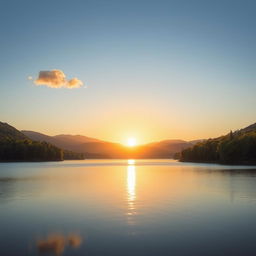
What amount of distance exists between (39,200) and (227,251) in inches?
1221

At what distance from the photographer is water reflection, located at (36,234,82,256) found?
67.5 ft

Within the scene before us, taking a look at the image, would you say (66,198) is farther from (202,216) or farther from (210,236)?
(210,236)

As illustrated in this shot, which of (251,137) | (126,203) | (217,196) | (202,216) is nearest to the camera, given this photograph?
(202,216)

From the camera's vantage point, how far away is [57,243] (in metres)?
22.4

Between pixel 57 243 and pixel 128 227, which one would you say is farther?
pixel 128 227

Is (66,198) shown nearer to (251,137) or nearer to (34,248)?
(34,248)

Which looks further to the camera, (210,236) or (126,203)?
(126,203)

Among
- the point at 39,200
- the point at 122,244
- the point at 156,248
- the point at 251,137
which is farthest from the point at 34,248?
the point at 251,137

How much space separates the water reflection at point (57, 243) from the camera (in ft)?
67.5

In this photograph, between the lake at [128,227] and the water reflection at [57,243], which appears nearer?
the water reflection at [57,243]

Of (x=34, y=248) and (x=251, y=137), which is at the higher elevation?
(x=251, y=137)

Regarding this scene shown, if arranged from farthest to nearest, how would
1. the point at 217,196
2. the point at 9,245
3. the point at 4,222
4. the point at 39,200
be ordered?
the point at 217,196 < the point at 39,200 < the point at 4,222 < the point at 9,245

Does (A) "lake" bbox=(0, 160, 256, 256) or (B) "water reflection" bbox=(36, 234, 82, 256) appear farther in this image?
(A) "lake" bbox=(0, 160, 256, 256)

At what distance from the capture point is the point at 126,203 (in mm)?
42156
